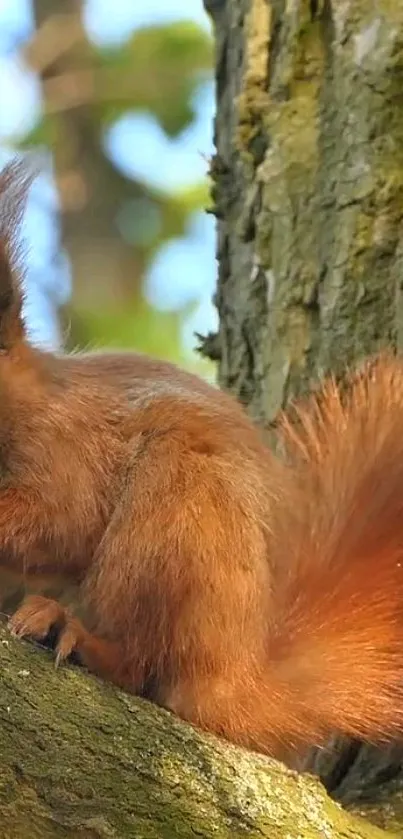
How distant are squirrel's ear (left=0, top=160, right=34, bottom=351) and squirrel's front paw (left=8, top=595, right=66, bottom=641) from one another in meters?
0.36

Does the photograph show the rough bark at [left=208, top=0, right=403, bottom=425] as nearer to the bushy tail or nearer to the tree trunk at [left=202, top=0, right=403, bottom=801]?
the tree trunk at [left=202, top=0, right=403, bottom=801]

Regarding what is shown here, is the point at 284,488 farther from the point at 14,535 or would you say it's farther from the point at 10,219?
the point at 10,219

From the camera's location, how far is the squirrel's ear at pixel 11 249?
1510 mm

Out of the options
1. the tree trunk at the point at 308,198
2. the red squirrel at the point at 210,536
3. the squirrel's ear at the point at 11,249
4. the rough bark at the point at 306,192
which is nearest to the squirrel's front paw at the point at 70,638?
the red squirrel at the point at 210,536

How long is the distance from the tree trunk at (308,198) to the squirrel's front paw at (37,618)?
0.55 meters

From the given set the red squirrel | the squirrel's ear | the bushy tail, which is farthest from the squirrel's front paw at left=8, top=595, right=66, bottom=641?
the squirrel's ear

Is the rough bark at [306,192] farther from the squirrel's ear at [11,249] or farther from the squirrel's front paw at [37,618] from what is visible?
the squirrel's front paw at [37,618]

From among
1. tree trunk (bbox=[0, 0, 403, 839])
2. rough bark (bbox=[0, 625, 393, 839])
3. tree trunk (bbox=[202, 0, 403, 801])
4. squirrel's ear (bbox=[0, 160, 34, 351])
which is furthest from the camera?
tree trunk (bbox=[202, 0, 403, 801])

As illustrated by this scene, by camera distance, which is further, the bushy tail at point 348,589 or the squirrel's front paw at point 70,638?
the bushy tail at point 348,589

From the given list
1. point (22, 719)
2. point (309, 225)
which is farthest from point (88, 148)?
point (22, 719)

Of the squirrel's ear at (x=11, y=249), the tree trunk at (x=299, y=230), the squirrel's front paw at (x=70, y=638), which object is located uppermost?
the tree trunk at (x=299, y=230)

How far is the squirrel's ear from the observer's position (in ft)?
4.95

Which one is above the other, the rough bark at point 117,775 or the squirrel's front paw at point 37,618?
the squirrel's front paw at point 37,618

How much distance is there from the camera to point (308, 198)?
201 cm
